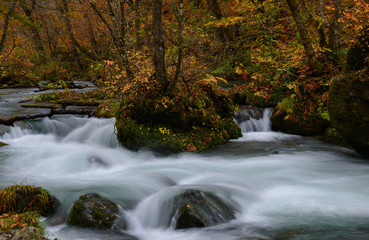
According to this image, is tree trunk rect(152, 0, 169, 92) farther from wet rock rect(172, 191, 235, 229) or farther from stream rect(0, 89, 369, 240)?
wet rock rect(172, 191, 235, 229)

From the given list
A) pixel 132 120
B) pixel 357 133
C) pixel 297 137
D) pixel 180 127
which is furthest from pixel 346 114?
pixel 132 120

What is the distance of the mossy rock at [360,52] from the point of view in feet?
17.6

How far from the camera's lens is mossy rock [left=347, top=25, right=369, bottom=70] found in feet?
17.6

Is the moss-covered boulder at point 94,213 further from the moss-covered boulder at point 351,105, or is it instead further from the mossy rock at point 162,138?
the moss-covered boulder at point 351,105

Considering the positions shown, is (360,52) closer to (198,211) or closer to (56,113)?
(198,211)

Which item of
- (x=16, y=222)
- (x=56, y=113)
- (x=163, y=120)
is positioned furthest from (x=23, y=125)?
(x=16, y=222)

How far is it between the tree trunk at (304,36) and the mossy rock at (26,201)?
794cm

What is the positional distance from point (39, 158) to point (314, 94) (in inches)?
326

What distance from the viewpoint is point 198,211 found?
402 cm

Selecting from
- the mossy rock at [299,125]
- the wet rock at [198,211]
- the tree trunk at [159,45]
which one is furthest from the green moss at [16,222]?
the mossy rock at [299,125]

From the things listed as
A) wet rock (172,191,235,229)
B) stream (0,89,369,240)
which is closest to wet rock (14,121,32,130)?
stream (0,89,369,240)

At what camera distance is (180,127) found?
7652 mm

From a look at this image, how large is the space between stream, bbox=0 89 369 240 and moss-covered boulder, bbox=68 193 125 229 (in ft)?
0.41

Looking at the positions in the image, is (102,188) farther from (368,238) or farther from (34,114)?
(34,114)
